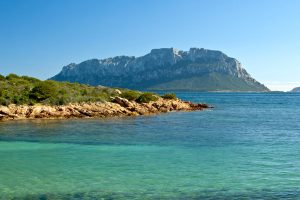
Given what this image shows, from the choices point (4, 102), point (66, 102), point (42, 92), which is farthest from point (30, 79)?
point (4, 102)

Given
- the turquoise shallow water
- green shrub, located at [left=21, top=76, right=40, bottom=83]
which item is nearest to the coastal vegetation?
green shrub, located at [left=21, top=76, right=40, bottom=83]

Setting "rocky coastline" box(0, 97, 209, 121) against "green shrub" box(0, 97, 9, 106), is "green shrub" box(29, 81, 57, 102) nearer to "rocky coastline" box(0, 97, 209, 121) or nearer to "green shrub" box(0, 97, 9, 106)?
"rocky coastline" box(0, 97, 209, 121)

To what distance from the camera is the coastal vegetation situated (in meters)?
61.9

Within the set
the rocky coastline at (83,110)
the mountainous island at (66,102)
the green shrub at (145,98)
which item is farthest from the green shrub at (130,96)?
the rocky coastline at (83,110)

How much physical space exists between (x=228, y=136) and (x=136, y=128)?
1165 cm

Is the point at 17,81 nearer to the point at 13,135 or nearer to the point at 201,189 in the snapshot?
the point at 13,135

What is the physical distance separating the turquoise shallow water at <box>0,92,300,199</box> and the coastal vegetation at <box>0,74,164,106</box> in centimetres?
2183

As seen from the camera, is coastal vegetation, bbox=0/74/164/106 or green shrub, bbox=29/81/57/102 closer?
coastal vegetation, bbox=0/74/164/106

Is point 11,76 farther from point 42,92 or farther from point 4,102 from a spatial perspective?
point 4,102

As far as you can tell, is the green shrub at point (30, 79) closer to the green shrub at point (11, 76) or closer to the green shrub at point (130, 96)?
the green shrub at point (11, 76)

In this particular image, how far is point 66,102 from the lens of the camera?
62812 millimetres

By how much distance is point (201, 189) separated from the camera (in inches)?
719

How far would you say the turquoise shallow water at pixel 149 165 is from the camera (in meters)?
18.0

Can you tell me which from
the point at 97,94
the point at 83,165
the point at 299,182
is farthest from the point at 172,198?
the point at 97,94
